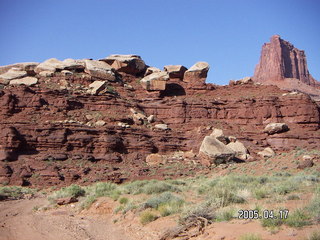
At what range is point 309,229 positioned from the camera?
635cm

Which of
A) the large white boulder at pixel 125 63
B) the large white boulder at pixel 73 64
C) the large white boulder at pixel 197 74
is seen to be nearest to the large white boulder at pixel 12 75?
the large white boulder at pixel 73 64

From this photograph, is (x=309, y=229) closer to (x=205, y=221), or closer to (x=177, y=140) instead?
(x=205, y=221)

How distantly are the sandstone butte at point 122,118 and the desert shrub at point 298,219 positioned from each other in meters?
19.8

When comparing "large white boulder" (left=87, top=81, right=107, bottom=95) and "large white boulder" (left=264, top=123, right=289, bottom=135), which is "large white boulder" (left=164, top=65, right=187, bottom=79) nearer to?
"large white boulder" (left=87, top=81, right=107, bottom=95)

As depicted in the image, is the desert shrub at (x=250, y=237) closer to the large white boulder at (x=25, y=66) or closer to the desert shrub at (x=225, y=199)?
the desert shrub at (x=225, y=199)

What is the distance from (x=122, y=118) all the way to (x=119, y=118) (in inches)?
13.7

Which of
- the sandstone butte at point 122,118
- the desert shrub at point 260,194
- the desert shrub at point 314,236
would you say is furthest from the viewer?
the sandstone butte at point 122,118

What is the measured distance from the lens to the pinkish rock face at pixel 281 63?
431ft

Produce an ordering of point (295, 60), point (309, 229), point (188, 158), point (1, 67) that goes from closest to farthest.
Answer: point (309, 229) → point (188, 158) → point (1, 67) → point (295, 60)

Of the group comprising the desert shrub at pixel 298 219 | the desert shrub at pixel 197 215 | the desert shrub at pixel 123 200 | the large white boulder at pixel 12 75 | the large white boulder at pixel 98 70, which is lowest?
the desert shrub at pixel 123 200

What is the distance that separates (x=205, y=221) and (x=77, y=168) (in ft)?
71.4

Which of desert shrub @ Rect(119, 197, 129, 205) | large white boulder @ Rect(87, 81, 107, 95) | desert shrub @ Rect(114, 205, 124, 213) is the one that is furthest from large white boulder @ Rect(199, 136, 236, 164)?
desert shrub @ Rect(114, 205, 124, 213)

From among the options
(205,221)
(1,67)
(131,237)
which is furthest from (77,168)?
(1,67)

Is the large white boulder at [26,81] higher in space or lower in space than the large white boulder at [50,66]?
lower
